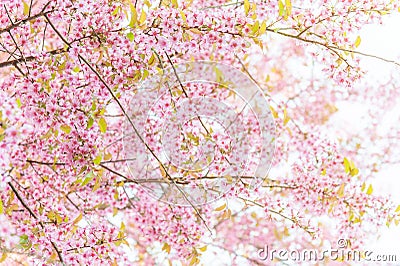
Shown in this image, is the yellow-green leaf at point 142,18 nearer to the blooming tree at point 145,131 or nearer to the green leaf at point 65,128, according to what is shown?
the blooming tree at point 145,131

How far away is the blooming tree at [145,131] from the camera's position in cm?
158

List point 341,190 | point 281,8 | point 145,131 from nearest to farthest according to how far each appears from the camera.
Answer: point 281,8, point 145,131, point 341,190

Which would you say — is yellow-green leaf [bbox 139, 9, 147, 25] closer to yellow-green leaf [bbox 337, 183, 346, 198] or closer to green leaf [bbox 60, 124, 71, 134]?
green leaf [bbox 60, 124, 71, 134]

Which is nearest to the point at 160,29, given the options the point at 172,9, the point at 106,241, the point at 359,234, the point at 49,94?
the point at 172,9

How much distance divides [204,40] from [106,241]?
2.12ft

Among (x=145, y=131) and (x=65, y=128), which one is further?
(x=145, y=131)

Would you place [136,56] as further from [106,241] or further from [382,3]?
[382,3]

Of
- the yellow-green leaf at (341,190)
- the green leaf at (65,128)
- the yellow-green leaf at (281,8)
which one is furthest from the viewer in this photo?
the yellow-green leaf at (341,190)

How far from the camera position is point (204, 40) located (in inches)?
63.1

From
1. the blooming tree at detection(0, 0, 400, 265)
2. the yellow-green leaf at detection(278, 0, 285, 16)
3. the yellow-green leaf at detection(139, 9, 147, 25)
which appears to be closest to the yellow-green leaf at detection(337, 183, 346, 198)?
the blooming tree at detection(0, 0, 400, 265)

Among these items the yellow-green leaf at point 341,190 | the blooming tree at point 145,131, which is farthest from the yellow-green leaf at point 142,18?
the yellow-green leaf at point 341,190

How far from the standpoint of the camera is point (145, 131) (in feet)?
6.33

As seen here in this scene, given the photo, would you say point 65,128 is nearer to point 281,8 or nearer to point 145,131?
point 145,131

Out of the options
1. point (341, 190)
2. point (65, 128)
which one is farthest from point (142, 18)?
point (341, 190)
